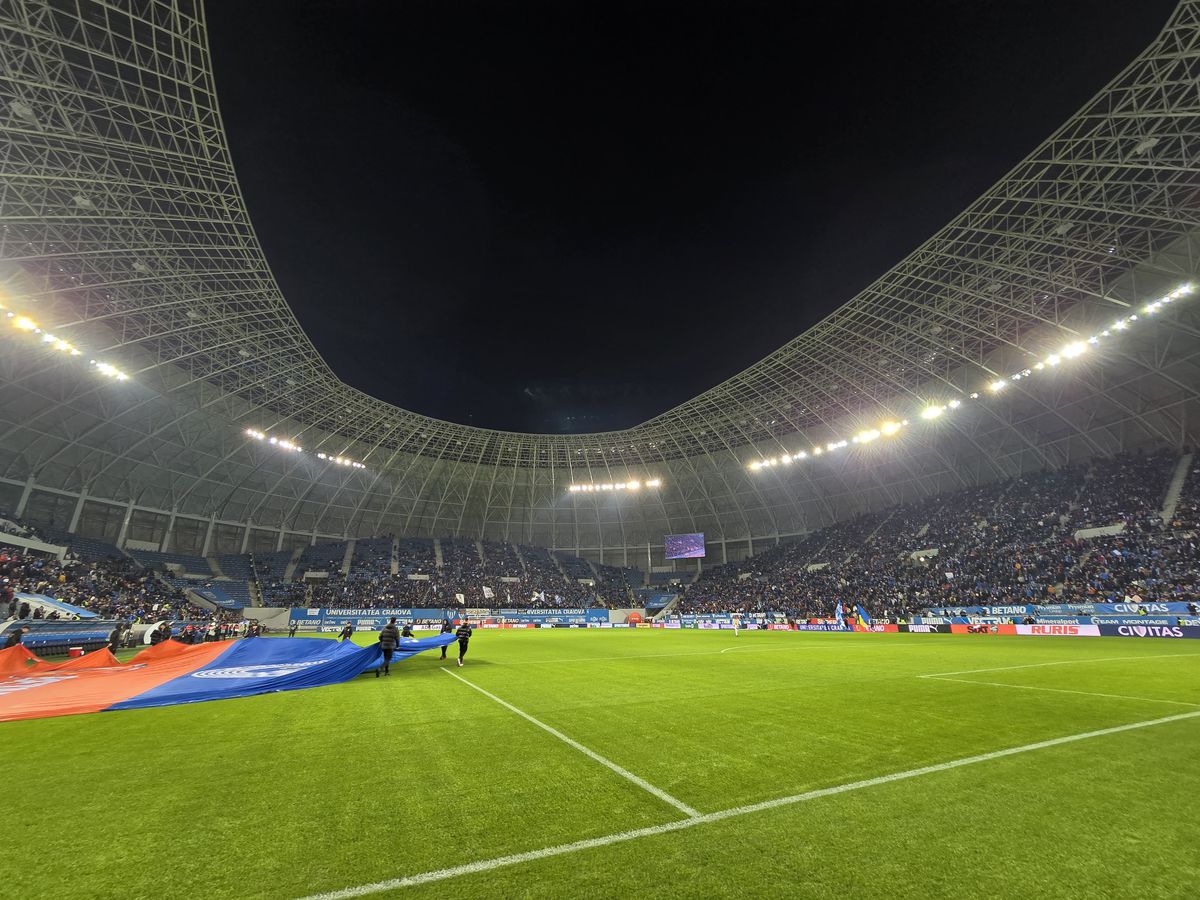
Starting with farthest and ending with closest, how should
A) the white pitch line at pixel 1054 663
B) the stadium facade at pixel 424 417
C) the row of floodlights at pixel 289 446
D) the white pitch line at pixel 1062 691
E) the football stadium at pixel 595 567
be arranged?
the row of floodlights at pixel 289 446, the stadium facade at pixel 424 417, the white pitch line at pixel 1054 663, the white pitch line at pixel 1062 691, the football stadium at pixel 595 567

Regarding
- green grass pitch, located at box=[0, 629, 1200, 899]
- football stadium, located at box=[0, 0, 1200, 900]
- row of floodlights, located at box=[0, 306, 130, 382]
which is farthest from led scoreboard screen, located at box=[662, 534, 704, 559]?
row of floodlights, located at box=[0, 306, 130, 382]

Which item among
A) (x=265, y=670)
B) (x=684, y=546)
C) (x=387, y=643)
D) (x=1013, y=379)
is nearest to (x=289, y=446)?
(x=265, y=670)

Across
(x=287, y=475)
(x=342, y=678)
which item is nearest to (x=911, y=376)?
(x=342, y=678)

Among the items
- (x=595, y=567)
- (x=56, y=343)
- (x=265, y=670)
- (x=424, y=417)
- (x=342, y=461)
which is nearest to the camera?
(x=265, y=670)

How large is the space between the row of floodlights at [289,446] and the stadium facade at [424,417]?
1.52 feet

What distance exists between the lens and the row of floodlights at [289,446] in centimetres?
4575

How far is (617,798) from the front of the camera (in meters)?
4.74

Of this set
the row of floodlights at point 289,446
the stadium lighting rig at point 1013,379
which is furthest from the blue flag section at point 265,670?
the stadium lighting rig at point 1013,379

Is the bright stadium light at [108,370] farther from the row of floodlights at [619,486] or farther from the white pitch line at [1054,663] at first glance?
the white pitch line at [1054,663]

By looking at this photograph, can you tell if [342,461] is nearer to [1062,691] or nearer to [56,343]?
[56,343]

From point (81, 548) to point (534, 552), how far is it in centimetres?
4405

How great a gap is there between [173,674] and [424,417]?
134 feet

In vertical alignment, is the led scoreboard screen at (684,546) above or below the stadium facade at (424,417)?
below

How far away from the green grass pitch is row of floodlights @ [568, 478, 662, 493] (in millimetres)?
54701
